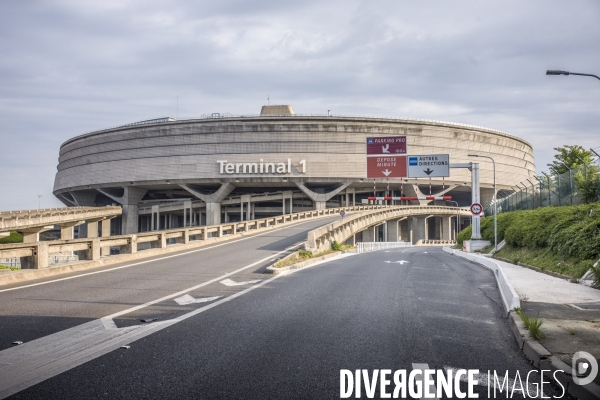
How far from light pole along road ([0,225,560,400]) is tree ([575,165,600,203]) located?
13701 mm

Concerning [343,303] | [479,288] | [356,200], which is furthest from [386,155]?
[356,200]

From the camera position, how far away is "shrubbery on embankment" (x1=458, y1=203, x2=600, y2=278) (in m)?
18.1

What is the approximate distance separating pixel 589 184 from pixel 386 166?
2506 centimetres

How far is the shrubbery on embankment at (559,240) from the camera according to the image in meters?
18.1

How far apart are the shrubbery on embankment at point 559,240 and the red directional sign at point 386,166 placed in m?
17.7

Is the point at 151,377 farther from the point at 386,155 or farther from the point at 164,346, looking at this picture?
the point at 386,155

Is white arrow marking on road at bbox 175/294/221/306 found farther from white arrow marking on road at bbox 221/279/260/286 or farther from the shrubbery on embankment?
the shrubbery on embankment

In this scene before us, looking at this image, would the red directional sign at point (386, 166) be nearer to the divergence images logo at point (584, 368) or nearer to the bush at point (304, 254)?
the bush at point (304, 254)

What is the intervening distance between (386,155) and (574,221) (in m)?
28.7

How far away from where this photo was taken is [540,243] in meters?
25.3

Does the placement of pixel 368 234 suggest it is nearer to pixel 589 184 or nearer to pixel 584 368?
pixel 589 184

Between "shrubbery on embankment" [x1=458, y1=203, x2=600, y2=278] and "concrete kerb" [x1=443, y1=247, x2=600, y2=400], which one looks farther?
"shrubbery on embankment" [x1=458, y1=203, x2=600, y2=278]

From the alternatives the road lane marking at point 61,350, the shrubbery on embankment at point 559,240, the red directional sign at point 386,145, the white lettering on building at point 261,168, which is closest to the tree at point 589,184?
the shrubbery on embankment at point 559,240

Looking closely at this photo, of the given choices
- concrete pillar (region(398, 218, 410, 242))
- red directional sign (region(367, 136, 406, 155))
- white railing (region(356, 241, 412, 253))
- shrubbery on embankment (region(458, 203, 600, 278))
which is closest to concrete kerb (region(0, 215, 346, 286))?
shrubbery on embankment (region(458, 203, 600, 278))
